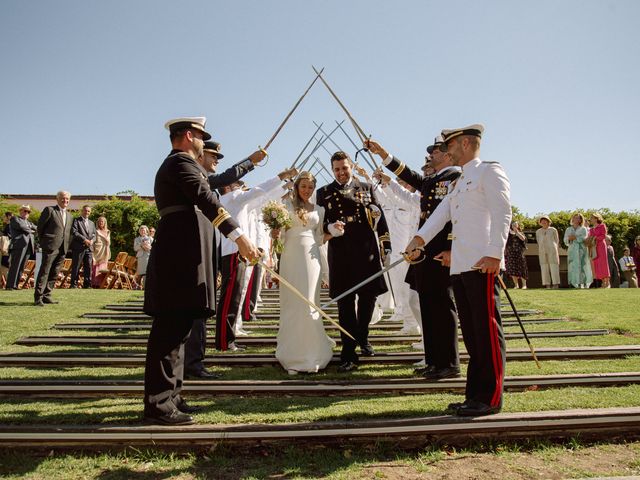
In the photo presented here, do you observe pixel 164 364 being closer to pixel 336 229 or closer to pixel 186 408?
pixel 186 408

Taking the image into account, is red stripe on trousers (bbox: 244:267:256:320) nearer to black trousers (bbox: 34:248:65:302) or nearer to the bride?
the bride

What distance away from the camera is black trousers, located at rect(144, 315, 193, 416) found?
4062mm

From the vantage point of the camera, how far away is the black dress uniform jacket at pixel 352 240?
6484 mm

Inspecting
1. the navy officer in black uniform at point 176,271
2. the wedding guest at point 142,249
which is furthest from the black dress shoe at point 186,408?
the wedding guest at point 142,249

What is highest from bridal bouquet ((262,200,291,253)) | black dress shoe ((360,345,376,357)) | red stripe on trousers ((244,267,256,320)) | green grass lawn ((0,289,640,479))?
bridal bouquet ((262,200,291,253))

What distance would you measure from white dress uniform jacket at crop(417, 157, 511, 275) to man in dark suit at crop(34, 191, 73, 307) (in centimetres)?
926

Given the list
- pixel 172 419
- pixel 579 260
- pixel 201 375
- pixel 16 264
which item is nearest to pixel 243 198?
pixel 201 375

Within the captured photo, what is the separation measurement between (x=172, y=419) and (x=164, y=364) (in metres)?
0.42

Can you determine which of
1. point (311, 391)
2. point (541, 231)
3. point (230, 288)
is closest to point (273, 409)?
point (311, 391)

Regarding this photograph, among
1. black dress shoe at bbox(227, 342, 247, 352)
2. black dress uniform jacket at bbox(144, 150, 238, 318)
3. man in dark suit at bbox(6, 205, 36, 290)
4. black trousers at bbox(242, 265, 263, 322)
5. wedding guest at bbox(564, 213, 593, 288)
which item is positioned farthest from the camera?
wedding guest at bbox(564, 213, 593, 288)

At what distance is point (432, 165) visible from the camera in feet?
20.8

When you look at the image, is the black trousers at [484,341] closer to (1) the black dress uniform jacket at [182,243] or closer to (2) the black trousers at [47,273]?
(1) the black dress uniform jacket at [182,243]

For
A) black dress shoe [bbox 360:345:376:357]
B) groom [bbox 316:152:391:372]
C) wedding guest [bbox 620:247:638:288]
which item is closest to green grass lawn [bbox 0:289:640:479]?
black dress shoe [bbox 360:345:376:357]

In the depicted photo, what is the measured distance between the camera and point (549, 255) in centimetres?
1736
